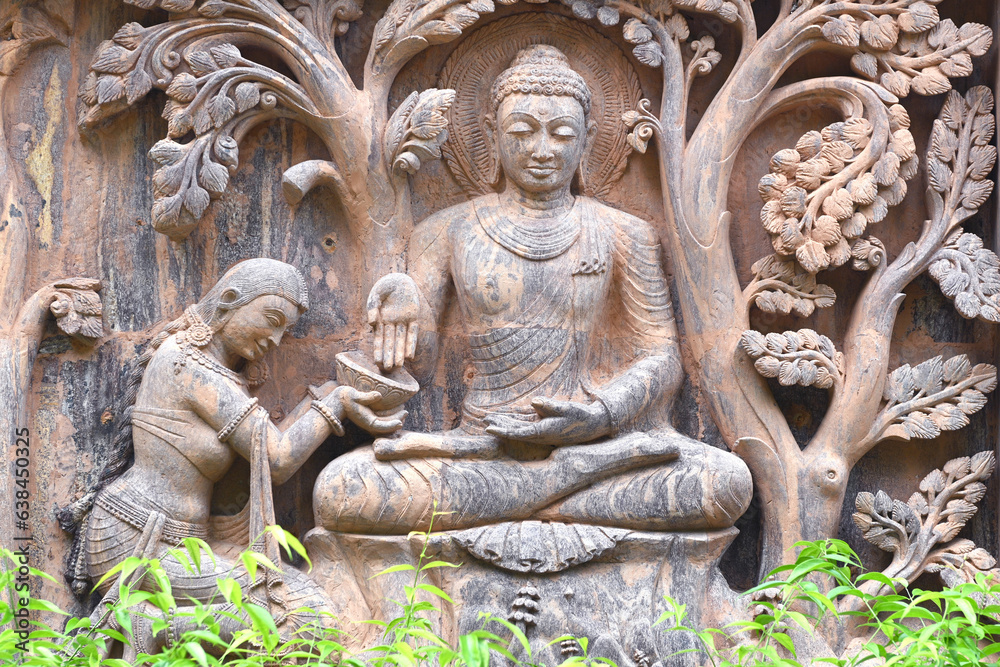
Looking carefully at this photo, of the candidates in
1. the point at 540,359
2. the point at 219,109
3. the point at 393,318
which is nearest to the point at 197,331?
the point at 393,318

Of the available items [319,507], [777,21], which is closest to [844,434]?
[777,21]

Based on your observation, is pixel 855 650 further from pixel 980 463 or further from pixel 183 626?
pixel 183 626

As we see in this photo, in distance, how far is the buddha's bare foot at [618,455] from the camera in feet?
19.2

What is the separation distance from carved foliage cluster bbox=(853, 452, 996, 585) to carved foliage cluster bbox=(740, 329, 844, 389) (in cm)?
55

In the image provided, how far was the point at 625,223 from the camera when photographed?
6281 mm

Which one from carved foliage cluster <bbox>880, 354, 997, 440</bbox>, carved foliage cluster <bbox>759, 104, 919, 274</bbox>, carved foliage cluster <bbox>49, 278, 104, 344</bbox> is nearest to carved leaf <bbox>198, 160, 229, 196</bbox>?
carved foliage cluster <bbox>49, 278, 104, 344</bbox>

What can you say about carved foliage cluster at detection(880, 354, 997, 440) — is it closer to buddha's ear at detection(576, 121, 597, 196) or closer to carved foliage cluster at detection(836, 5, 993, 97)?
carved foliage cluster at detection(836, 5, 993, 97)

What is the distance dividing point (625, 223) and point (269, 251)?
1606 millimetres

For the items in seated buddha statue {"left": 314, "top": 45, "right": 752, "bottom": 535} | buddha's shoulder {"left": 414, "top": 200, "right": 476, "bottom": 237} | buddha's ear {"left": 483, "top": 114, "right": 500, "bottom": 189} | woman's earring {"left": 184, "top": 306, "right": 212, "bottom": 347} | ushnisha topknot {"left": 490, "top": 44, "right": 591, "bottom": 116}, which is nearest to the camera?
seated buddha statue {"left": 314, "top": 45, "right": 752, "bottom": 535}

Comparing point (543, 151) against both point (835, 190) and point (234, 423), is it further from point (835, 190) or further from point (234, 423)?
point (234, 423)

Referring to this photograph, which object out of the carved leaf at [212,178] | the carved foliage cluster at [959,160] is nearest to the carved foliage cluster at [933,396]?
the carved foliage cluster at [959,160]

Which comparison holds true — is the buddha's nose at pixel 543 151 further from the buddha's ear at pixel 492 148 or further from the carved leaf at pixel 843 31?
the carved leaf at pixel 843 31

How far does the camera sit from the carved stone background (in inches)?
243

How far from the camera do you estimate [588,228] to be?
6211 mm
